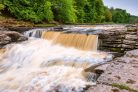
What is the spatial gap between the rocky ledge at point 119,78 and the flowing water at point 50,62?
785 millimetres

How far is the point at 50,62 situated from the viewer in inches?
441

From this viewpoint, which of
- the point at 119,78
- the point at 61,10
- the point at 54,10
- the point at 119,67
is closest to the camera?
the point at 119,78

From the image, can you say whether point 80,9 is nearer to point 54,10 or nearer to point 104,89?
point 54,10

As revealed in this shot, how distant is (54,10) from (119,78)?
27.0m

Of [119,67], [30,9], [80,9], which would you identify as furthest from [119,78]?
[80,9]

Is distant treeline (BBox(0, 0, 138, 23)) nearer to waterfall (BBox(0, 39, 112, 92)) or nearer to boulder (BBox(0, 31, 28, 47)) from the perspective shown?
boulder (BBox(0, 31, 28, 47))

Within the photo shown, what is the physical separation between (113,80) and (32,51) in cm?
695

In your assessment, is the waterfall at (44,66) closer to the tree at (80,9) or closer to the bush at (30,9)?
the bush at (30,9)

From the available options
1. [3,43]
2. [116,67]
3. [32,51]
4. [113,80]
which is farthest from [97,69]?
[3,43]

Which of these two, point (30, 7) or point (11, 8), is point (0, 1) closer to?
point (11, 8)

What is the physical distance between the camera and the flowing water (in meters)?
8.73

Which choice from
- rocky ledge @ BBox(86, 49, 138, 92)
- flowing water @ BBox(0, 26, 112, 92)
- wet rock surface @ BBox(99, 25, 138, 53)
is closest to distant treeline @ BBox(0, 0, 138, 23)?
flowing water @ BBox(0, 26, 112, 92)

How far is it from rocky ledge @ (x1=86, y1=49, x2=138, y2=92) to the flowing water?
79 centimetres

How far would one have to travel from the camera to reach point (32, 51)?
13.4 metres
